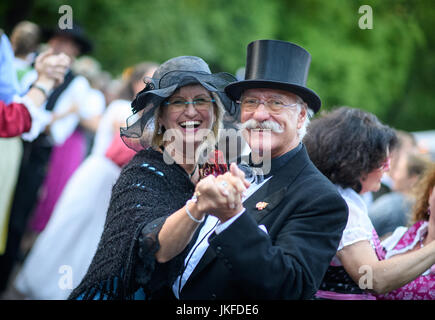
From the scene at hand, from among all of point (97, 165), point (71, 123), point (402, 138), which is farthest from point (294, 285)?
point (71, 123)

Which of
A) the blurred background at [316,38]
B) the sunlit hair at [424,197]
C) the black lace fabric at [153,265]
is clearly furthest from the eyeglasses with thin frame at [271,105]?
the blurred background at [316,38]

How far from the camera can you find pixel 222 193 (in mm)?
2072

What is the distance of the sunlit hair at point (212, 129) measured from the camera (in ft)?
9.95

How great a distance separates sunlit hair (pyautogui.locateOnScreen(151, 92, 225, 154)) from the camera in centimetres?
303

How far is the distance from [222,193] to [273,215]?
18.0 inches

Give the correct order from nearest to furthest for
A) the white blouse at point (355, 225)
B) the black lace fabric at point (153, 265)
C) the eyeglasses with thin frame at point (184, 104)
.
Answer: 1. the black lace fabric at point (153, 265)
2. the white blouse at point (355, 225)
3. the eyeglasses with thin frame at point (184, 104)

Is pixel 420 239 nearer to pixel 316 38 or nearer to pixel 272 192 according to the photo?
pixel 272 192

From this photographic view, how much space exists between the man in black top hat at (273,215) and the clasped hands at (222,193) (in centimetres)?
2

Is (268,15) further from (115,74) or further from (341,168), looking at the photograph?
(341,168)

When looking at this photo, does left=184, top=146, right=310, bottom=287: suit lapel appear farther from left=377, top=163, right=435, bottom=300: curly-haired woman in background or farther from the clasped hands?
left=377, top=163, right=435, bottom=300: curly-haired woman in background

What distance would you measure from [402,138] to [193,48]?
7.12m

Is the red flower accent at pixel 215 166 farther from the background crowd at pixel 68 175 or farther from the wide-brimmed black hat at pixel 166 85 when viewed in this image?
the background crowd at pixel 68 175

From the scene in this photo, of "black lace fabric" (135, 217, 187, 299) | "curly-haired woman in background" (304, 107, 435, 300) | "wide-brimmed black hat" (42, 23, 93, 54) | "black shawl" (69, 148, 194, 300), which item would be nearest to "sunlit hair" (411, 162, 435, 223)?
"curly-haired woman in background" (304, 107, 435, 300)

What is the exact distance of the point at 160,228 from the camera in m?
2.35
